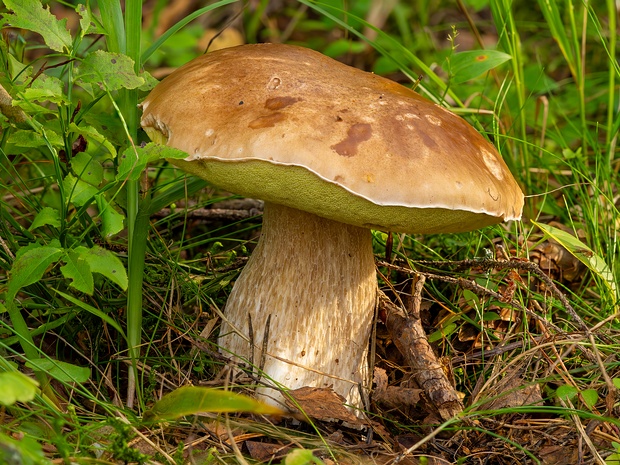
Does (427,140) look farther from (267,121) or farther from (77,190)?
(77,190)

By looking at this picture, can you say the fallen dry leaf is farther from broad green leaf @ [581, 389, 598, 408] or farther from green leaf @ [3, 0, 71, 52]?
green leaf @ [3, 0, 71, 52]

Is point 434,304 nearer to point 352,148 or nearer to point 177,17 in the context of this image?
point 352,148

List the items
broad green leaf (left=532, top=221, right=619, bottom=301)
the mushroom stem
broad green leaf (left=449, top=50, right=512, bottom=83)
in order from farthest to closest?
Result: broad green leaf (left=449, top=50, right=512, bottom=83)
broad green leaf (left=532, top=221, right=619, bottom=301)
the mushroom stem

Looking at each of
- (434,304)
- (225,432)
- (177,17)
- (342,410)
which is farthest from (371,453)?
(177,17)

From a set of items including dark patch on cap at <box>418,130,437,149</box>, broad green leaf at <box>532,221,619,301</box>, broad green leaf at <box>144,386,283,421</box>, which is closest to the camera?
broad green leaf at <box>144,386,283,421</box>

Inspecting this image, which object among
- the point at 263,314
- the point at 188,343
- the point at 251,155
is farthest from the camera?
the point at 188,343

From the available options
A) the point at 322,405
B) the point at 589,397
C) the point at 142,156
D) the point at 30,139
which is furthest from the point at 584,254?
the point at 30,139

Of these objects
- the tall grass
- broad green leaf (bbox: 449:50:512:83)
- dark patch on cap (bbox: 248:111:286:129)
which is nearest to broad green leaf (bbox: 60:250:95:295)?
the tall grass
